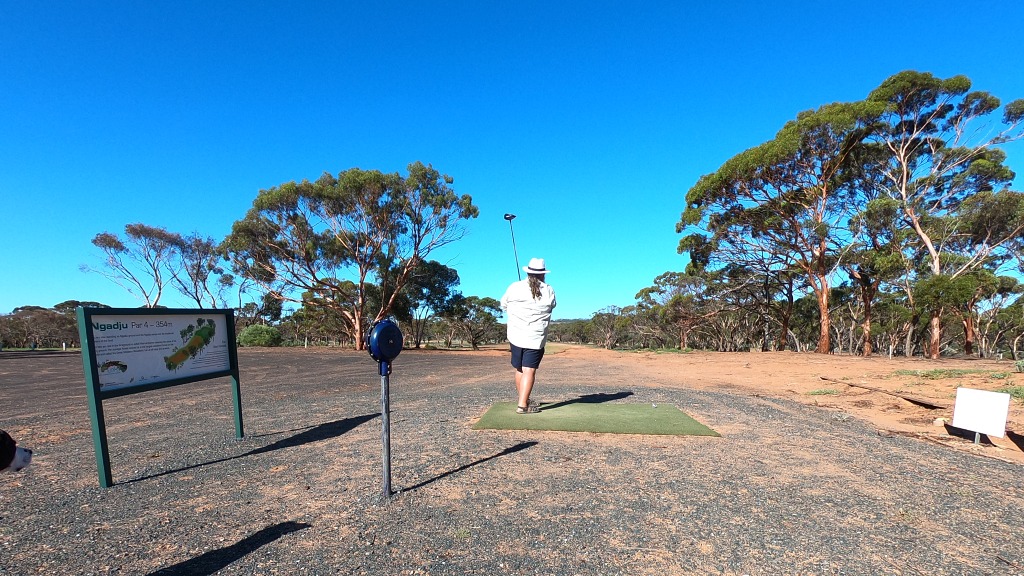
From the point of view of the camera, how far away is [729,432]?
4445 millimetres

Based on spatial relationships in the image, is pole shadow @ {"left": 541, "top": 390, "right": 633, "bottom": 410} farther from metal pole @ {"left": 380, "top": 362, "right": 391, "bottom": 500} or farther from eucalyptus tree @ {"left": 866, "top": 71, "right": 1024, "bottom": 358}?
eucalyptus tree @ {"left": 866, "top": 71, "right": 1024, "bottom": 358}

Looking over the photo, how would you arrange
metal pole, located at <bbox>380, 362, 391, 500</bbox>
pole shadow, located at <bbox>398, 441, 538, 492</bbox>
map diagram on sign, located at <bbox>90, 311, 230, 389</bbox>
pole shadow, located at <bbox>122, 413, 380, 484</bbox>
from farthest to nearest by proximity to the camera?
pole shadow, located at <bbox>122, 413, 380, 484</bbox>, map diagram on sign, located at <bbox>90, 311, 230, 389</bbox>, pole shadow, located at <bbox>398, 441, 538, 492</bbox>, metal pole, located at <bbox>380, 362, 391, 500</bbox>

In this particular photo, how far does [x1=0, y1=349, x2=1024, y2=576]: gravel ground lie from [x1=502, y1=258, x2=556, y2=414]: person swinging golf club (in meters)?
0.80

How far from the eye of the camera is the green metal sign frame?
3102 mm

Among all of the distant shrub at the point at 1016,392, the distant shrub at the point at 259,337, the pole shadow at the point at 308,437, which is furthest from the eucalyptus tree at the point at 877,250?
the distant shrub at the point at 259,337

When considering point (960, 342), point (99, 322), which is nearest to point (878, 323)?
point (960, 342)

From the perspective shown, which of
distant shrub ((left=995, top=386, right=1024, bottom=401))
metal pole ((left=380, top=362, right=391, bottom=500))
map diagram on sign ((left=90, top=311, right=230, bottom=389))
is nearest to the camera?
metal pole ((left=380, top=362, right=391, bottom=500))

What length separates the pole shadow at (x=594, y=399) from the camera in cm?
588

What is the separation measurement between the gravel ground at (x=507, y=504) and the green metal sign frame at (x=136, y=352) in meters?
0.43

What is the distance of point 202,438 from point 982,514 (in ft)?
20.4

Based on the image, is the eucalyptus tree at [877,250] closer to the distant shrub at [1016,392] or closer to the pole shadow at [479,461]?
the distant shrub at [1016,392]

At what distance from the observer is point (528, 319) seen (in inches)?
194

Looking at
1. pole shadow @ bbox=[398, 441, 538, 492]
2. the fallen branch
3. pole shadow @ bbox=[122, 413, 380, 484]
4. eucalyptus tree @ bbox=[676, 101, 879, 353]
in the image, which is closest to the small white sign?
the fallen branch

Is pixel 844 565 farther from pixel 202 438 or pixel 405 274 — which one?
pixel 405 274
